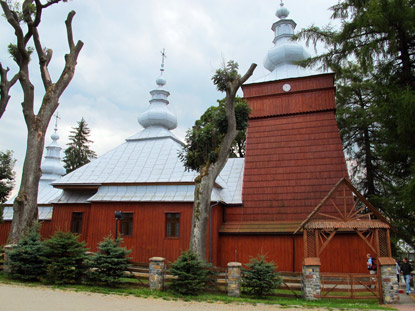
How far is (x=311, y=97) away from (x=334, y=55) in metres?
3.92

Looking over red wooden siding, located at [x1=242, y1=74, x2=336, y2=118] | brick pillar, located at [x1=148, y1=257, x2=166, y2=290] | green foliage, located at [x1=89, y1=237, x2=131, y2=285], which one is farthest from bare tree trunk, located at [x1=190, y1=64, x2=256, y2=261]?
red wooden siding, located at [x1=242, y1=74, x2=336, y2=118]

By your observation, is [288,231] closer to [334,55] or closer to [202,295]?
[202,295]

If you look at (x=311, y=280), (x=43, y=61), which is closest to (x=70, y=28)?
(x=43, y=61)

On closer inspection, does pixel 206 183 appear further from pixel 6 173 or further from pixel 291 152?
pixel 6 173

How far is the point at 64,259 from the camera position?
10727mm

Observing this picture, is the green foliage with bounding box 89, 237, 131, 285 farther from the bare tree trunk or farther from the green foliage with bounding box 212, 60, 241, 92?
the green foliage with bounding box 212, 60, 241, 92

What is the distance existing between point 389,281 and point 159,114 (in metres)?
14.8

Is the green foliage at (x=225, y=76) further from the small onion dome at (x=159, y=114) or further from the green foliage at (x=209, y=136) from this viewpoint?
the small onion dome at (x=159, y=114)

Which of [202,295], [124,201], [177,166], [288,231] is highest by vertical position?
[177,166]

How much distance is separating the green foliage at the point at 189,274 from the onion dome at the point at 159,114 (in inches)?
474

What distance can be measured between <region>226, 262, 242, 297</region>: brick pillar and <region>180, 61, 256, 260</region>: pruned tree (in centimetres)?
113

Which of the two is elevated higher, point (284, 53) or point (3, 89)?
point (284, 53)

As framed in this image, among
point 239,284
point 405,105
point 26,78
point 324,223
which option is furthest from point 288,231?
point 26,78

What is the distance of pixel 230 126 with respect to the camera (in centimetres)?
1259
